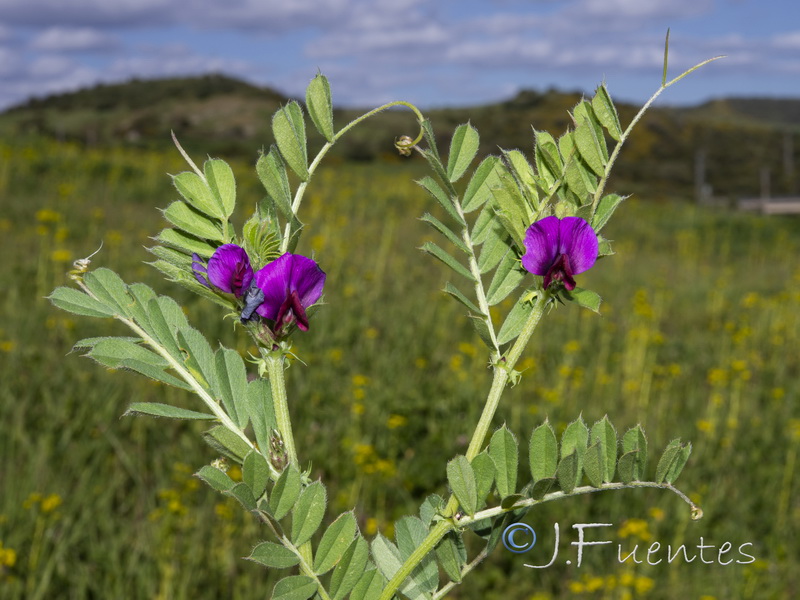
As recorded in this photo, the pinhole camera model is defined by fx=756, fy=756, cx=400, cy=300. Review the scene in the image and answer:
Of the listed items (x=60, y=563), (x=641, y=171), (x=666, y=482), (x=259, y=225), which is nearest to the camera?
(x=259, y=225)

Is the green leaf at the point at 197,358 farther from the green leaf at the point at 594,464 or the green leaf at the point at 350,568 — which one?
the green leaf at the point at 594,464

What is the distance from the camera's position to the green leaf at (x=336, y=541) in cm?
45

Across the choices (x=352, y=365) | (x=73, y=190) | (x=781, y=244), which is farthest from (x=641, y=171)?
(x=352, y=365)

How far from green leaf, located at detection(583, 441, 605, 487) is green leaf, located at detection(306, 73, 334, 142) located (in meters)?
0.26

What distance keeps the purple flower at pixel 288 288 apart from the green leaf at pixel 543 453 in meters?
0.18

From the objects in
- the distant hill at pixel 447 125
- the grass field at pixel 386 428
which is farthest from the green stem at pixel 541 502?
the distant hill at pixel 447 125

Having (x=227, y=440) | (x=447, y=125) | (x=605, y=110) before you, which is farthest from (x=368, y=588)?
(x=447, y=125)

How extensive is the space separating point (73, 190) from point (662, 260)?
5659mm

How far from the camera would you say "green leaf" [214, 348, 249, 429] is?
49 centimetres

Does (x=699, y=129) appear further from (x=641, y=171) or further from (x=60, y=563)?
(x=60, y=563)

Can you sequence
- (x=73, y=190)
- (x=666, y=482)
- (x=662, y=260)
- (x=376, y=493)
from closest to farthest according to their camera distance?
(x=666, y=482) → (x=376, y=493) → (x=73, y=190) → (x=662, y=260)

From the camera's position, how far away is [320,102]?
456 mm

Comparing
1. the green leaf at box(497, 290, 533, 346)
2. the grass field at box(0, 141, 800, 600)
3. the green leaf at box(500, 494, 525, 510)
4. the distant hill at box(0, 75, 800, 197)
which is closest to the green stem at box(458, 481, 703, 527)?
the green leaf at box(500, 494, 525, 510)

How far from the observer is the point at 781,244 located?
9258 mm
